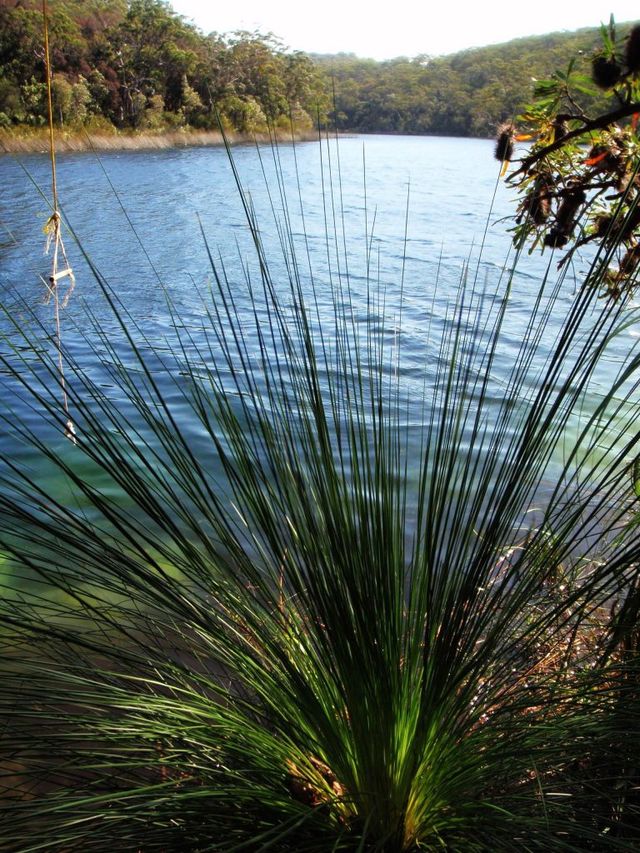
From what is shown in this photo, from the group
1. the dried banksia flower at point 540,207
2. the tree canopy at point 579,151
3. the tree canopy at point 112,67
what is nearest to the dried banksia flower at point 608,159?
the tree canopy at point 579,151

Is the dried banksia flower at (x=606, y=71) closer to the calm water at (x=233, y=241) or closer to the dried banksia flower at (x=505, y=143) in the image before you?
the dried banksia flower at (x=505, y=143)

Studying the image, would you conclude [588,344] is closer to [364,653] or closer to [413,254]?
[364,653]

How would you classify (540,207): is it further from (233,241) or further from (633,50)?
(233,241)

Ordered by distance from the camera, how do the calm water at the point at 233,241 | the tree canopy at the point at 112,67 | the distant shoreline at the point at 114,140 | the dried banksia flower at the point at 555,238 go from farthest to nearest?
the tree canopy at the point at 112,67
the distant shoreline at the point at 114,140
the calm water at the point at 233,241
the dried banksia flower at the point at 555,238

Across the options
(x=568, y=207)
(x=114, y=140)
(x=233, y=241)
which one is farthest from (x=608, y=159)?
(x=114, y=140)

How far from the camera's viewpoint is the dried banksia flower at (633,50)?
6.15 ft

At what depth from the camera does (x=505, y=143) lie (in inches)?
82.6

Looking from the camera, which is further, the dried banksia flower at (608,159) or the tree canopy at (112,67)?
the tree canopy at (112,67)

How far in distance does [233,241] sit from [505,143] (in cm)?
1036

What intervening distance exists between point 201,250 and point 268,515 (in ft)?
37.8

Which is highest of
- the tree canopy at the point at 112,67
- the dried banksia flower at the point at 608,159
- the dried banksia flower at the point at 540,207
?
the tree canopy at the point at 112,67

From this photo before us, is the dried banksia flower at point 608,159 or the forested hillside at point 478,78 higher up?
the forested hillside at point 478,78

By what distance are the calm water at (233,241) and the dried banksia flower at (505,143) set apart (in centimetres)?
134

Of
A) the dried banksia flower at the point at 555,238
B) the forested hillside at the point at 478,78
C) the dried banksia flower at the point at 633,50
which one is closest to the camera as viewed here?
the dried banksia flower at the point at 633,50
